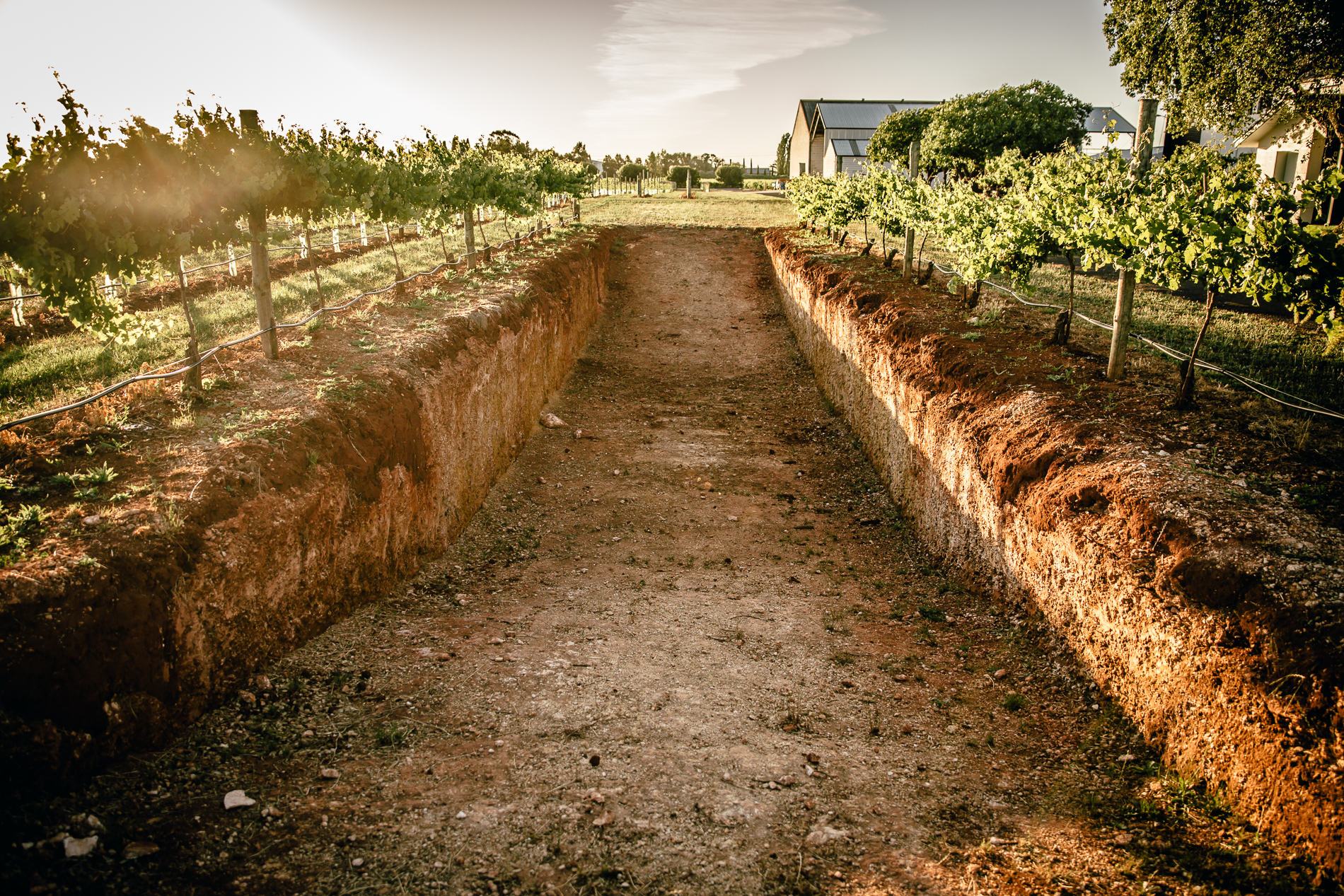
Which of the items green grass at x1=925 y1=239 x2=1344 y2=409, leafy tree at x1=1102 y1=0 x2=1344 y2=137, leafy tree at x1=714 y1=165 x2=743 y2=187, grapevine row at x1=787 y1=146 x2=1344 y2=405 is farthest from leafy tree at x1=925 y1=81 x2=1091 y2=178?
leafy tree at x1=714 y1=165 x2=743 y2=187

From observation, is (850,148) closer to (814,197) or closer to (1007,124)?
(1007,124)

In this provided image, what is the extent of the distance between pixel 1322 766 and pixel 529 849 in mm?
4331

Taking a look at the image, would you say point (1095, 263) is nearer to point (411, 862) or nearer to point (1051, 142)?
point (411, 862)

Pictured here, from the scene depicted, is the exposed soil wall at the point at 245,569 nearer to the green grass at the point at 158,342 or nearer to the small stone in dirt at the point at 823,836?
the green grass at the point at 158,342

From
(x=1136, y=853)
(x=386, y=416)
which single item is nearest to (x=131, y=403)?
(x=386, y=416)

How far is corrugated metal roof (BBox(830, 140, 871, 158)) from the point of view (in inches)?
1967

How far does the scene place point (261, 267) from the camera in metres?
8.25

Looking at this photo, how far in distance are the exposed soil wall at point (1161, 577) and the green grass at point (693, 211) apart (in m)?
23.5

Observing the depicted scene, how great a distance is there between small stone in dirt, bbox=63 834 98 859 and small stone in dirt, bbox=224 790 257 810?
0.63m

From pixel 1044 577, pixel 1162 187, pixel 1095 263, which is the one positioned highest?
pixel 1162 187

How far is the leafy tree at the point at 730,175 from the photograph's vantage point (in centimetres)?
6625

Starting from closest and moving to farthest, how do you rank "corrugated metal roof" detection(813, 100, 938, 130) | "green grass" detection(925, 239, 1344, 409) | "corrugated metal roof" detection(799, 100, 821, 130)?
1. "green grass" detection(925, 239, 1344, 409)
2. "corrugated metal roof" detection(813, 100, 938, 130)
3. "corrugated metal roof" detection(799, 100, 821, 130)

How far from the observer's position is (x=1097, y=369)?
8602 millimetres

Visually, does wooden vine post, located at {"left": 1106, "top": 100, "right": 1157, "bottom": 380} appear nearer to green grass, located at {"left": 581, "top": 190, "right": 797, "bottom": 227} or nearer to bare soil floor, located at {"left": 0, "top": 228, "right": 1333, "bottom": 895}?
bare soil floor, located at {"left": 0, "top": 228, "right": 1333, "bottom": 895}
